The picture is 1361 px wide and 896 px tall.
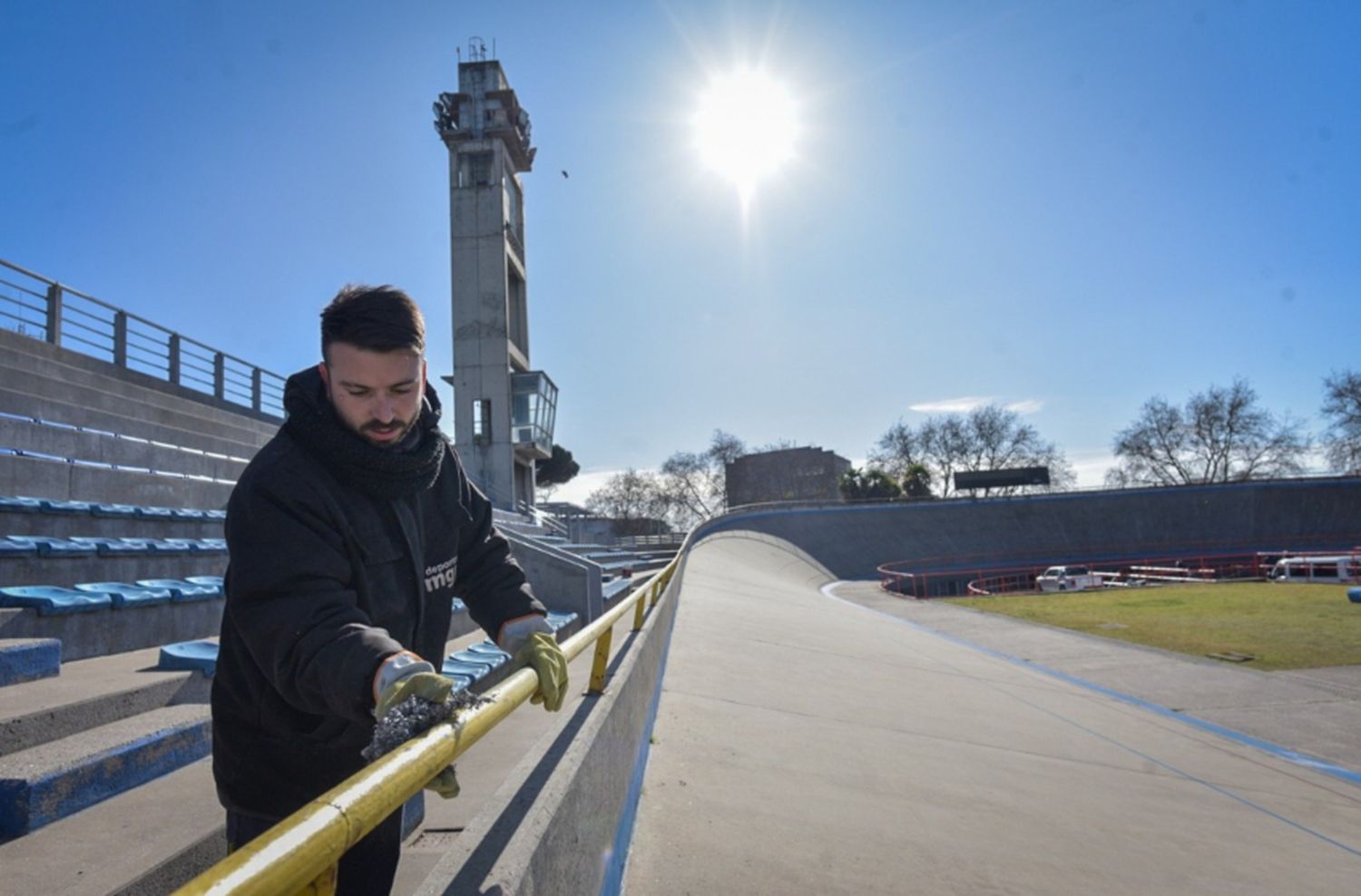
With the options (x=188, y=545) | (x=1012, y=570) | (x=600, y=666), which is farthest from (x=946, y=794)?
(x=1012, y=570)

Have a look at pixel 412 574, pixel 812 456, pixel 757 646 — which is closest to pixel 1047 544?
pixel 812 456

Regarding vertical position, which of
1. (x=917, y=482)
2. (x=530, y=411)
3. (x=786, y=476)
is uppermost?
(x=786, y=476)

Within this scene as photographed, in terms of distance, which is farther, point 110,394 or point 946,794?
point 110,394

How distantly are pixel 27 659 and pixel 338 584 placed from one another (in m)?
2.99

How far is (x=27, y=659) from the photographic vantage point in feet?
11.2

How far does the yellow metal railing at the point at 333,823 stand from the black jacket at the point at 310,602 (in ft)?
0.73

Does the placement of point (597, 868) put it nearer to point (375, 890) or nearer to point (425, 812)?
point (375, 890)

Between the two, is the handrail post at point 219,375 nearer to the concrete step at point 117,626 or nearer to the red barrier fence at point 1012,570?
the concrete step at point 117,626

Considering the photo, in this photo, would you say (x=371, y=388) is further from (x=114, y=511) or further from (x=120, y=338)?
(x=120, y=338)

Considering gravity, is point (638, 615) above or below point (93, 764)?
above

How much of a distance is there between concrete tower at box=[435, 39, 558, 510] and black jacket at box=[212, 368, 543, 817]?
22865mm

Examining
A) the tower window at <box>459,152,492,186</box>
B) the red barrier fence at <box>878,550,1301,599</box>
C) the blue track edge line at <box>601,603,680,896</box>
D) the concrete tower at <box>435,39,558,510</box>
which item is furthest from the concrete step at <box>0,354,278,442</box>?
the red barrier fence at <box>878,550,1301,599</box>

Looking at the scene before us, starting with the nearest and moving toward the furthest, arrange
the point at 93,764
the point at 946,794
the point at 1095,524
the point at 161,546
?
the point at 93,764
the point at 946,794
the point at 161,546
the point at 1095,524

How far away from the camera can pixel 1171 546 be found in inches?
1841
